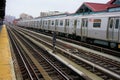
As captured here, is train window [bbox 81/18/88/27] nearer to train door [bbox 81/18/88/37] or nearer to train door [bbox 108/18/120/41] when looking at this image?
train door [bbox 81/18/88/37]

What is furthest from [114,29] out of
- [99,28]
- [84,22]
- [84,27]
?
[84,22]

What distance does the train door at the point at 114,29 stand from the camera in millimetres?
20188

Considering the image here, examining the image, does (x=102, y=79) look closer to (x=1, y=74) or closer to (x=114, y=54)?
(x=1, y=74)

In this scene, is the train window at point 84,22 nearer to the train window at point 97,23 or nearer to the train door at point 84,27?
the train door at point 84,27

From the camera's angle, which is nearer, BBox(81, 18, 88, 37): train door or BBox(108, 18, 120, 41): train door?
BBox(108, 18, 120, 41): train door

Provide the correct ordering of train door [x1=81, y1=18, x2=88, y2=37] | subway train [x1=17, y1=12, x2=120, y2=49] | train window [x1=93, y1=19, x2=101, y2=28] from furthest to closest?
train door [x1=81, y1=18, x2=88, y2=37], train window [x1=93, y1=19, x2=101, y2=28], subway train [x1=17, y1=12, x2=120, y2=49]

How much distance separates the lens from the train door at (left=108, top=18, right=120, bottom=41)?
20.2 m

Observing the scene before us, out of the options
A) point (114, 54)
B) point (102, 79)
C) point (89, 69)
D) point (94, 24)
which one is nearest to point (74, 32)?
point (94, 24)

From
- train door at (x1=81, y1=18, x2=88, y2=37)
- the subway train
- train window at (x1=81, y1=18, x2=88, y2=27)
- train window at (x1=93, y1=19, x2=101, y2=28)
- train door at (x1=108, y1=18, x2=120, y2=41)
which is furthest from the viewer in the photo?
train window at (x1=81, y1=18, x2=88, y2=27)

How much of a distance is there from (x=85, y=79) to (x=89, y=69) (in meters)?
3.44

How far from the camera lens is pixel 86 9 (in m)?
58.7

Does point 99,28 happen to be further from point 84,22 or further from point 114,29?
point 84,22

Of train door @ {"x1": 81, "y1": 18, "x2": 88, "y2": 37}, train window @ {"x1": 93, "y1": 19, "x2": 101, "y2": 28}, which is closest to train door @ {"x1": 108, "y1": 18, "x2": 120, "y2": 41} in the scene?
train window @ {"x1": 93, "y1": 19, "x2": 101, "y2": 28}

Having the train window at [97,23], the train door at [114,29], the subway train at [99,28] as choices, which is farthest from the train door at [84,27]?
the train door at [114,29]
